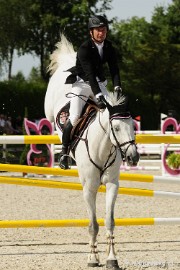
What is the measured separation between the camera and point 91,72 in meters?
7.70

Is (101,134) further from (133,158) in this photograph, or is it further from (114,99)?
(133,158)

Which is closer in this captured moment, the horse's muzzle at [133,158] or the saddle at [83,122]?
the horse's muzzle at [133,158]

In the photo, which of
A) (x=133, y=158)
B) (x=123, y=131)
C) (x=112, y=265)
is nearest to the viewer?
(x=133, y=158)

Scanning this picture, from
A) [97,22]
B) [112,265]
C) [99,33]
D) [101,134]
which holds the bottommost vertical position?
[112,265]

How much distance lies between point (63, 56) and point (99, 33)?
1574 millimetres

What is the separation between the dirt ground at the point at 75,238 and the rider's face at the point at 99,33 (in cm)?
219

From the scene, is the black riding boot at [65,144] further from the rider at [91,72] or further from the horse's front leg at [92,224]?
the horse's front leg at [92,224]

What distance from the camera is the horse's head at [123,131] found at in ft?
23.0

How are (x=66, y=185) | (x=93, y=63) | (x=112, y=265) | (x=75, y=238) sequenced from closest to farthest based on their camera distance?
(x=112, y=265)
(x=93, y=63)
(x=66, y=185)
(x=75, y=238)

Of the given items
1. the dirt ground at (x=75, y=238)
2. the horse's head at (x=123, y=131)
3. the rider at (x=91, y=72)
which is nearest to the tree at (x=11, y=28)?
the dirt ground at (x=75, y=238)

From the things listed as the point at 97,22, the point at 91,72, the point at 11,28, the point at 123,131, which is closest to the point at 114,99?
the point at 123,131

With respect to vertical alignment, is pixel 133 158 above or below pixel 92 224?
above

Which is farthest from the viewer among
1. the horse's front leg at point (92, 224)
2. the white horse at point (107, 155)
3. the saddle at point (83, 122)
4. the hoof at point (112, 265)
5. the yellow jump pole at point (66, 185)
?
the yellow jump pole at point (66, 185)

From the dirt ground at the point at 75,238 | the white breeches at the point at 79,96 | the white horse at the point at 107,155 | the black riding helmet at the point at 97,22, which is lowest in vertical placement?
the dirt ground at the point at 75,238
